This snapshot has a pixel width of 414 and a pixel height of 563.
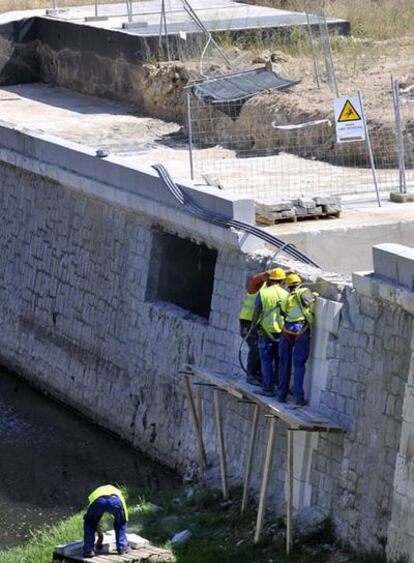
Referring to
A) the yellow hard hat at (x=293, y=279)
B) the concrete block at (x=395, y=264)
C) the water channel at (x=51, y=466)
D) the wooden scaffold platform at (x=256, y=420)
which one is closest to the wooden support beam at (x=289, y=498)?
the wooden scaffold platform at (x=256, y=420)

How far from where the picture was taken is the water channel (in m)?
21.4

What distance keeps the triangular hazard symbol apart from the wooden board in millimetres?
4663

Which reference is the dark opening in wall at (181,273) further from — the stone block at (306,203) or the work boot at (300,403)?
the work boot at (300,403)

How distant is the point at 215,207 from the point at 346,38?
13696mm

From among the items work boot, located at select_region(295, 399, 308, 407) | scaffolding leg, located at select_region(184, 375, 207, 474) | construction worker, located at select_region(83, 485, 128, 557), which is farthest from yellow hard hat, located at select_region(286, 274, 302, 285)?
construction worker, located at select_region(83, 485, 128, 557)

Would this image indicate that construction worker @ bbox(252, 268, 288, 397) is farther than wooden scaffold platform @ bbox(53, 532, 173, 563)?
Yes

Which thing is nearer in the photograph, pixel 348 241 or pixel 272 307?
pixel 272 307

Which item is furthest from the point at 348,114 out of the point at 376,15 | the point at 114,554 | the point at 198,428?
the point at 376,15

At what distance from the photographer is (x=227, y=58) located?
3288 cm

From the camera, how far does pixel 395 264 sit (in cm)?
1727

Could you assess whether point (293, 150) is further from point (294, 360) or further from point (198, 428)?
point (294, 360)

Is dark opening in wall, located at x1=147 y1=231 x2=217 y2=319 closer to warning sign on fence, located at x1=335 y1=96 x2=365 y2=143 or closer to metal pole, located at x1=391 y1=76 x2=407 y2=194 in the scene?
warning sign on fence, located at x1=335 y1=96 x2=365 y2=143

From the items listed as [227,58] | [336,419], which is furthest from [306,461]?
[227,58]

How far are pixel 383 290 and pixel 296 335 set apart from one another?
170 centimetres
